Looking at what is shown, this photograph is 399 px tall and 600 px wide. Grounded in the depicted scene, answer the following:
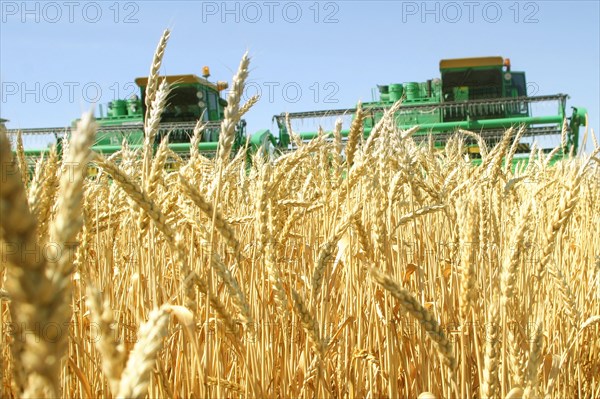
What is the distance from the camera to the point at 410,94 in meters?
16.3

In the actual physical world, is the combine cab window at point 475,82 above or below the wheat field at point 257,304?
above

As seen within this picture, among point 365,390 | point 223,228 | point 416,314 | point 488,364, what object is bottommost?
point 365,390

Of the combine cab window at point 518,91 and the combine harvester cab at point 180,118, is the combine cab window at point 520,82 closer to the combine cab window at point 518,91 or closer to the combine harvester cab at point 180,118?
the combine cab window at point 518,91

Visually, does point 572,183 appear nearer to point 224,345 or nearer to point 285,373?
point 285,373

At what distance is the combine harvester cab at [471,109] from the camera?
11977 millimetres

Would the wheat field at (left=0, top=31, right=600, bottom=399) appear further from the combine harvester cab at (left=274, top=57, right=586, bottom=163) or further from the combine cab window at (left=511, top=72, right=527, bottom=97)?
the combine cab window at (left=511, top=72, right=527, bottom=97)

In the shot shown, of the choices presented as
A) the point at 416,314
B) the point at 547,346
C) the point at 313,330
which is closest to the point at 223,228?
the point at 313,330

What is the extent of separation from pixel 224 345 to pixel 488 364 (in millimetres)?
860

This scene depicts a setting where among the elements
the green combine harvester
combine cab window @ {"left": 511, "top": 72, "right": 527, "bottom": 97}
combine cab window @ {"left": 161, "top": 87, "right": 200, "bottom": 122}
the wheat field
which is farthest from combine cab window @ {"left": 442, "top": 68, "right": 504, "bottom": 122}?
the wheat field

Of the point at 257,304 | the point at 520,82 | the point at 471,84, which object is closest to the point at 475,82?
the point at 471,84

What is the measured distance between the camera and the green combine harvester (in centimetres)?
1215

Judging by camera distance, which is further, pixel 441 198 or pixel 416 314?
pixel 441 198

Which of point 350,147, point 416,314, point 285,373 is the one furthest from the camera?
point 350,147

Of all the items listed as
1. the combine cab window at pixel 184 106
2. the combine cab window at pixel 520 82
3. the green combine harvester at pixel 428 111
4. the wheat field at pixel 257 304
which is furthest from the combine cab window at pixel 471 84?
the wheat field at pixel 257 304
